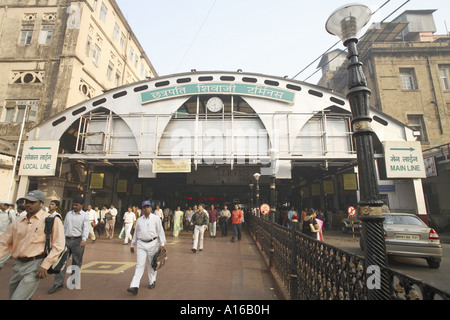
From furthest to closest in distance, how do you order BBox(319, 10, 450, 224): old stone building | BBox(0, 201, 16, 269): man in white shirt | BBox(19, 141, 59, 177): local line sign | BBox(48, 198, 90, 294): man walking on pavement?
1. BBox(319, 10, 450, 224): old stone building
2. BBox(19, 141, 59, 177): local line sign
3. BBox(0, 201, 16, 269): man in white shirt
4. BBox(48, 198, 90, 294): man walking on pavement

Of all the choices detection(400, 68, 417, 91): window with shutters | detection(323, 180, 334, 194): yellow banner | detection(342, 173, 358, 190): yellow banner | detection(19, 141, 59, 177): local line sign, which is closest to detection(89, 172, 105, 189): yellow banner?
detection(19, 141, 59, 177): local line sign

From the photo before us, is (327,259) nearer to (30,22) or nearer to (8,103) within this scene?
(8,103)

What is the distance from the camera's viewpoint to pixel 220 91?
15.2 metres

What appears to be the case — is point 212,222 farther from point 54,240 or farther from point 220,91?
point 54,240

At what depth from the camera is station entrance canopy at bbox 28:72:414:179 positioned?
47.9ft

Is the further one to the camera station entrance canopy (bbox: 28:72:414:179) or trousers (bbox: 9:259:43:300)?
station entrance canopy (bbox: 28:72:414:179)

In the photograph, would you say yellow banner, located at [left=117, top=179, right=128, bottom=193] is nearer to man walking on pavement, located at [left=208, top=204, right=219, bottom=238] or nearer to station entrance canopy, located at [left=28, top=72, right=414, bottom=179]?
station entrance canopy, located at [left=28, top=72, right=414, bottom=179]

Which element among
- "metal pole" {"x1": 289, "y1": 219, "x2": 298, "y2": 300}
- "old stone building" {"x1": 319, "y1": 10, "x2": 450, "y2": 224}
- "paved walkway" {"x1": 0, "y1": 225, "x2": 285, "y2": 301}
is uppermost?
"old stone building" {"x1": 319, "y1": 10, "x2": 450, "y2": 224}

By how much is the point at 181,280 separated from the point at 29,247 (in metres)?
3.32

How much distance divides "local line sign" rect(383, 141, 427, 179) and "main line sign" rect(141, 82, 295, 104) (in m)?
6.22

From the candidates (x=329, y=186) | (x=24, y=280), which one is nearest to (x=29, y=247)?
(x=24, y=280)

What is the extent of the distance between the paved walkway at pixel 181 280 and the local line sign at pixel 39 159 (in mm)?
7725
